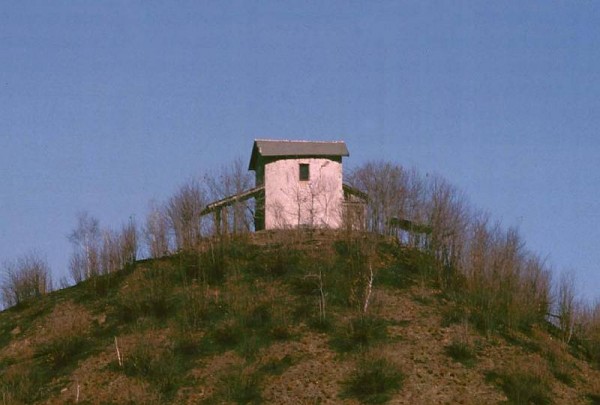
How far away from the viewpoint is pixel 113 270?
4034cm

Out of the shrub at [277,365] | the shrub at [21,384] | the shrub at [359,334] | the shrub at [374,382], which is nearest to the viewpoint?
the shrub at [374,382]

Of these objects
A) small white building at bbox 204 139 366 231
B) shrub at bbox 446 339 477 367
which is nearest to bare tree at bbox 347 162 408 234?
small white building at bbox 204 139 366 231

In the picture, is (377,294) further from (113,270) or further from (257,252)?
(113,270)

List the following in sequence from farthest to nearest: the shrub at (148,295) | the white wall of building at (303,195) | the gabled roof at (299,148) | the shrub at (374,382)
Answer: the gabled roof at (299,148)
the white wall of building at (303,195)
the shrub at (148,295)
the shrub at (374,382)

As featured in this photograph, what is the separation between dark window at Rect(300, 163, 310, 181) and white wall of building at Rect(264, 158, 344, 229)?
0.20 meters

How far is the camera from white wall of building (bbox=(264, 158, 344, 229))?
44.0m

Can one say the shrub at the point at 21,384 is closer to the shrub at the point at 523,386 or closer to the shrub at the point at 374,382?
the shrub at the point at 374,382

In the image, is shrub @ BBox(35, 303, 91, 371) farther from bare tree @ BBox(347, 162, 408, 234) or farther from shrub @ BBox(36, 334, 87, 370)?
bare tree @ BBox(347, 162, 408, 234)

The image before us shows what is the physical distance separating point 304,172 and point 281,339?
17.0m

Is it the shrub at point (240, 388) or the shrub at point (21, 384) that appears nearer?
the shrub at point (240, 388)

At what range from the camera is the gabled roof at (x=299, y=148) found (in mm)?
46250

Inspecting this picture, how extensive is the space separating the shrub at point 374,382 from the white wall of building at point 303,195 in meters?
15.6

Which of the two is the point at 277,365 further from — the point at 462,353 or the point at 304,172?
the point at 304,172

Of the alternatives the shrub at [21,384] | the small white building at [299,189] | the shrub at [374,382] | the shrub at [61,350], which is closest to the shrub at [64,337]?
the shrub at [61,350]
